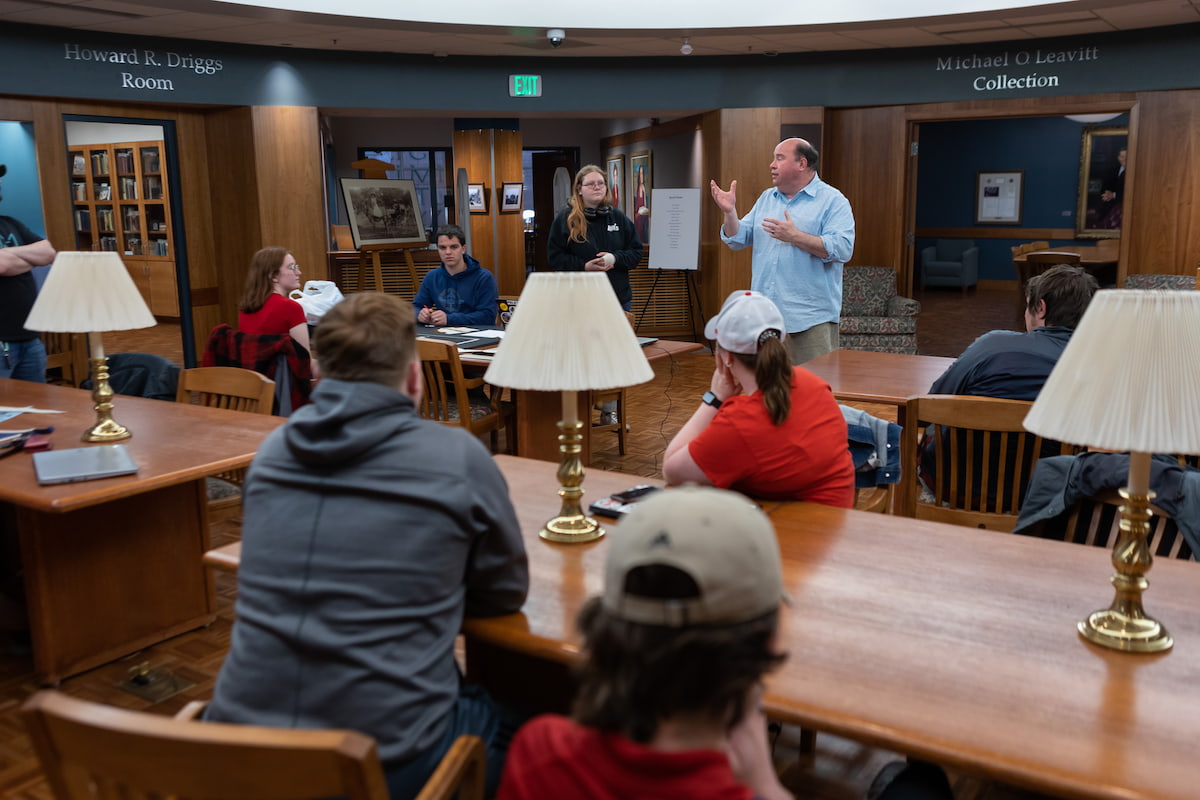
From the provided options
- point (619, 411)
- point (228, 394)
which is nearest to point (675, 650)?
point (228, 394)

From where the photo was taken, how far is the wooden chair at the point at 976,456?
279 cm

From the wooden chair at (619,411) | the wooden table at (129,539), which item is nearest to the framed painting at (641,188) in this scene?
the wooden chair at (619,411)

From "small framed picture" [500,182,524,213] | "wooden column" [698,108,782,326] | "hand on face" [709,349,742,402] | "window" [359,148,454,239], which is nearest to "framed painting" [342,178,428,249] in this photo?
"small framed picture" [500,182,524,213]

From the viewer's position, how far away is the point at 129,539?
316 cm

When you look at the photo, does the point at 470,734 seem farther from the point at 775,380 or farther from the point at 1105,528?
the point at 1105,528

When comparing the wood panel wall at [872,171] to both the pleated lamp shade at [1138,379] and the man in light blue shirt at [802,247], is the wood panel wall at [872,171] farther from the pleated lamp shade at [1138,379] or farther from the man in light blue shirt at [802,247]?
the pleated lamp shade at [1138,379]

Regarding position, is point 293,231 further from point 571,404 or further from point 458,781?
point 458,781

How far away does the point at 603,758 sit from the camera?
997mm

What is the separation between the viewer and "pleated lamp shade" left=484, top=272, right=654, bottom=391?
1.93 meters

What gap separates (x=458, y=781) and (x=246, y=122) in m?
7.41

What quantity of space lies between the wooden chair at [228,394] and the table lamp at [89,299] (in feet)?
1.96

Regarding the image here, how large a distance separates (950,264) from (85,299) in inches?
563

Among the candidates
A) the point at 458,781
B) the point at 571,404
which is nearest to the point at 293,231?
the point at 571,404

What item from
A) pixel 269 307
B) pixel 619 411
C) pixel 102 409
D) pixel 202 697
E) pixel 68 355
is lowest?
pixel 202 697
